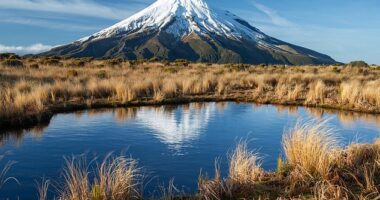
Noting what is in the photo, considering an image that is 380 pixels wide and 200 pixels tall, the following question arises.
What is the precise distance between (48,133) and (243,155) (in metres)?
6.77

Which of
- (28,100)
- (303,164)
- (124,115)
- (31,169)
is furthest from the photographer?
(124,115)

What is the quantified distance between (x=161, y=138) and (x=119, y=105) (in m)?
6.37

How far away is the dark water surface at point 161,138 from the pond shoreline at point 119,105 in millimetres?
521

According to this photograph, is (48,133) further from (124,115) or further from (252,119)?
(252,119)

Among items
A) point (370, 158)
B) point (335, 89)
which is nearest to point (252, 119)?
point (370, 158)

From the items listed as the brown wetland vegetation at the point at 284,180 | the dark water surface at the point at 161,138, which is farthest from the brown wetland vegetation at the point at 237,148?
the dark water surface at the point at 161,138

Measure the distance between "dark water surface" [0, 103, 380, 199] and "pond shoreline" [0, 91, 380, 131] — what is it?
521mm

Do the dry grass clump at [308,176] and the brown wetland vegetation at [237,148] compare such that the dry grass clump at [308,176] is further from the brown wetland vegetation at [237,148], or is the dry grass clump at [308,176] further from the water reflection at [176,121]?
the water reflection at [176,121]

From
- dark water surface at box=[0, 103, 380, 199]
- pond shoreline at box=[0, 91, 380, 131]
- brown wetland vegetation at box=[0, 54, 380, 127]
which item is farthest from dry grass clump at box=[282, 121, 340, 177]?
brown wetland vegetation at box=[0, 54, 380, 127]

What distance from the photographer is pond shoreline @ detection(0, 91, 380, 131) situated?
1369 centimetres

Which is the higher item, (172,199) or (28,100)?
(28,100)

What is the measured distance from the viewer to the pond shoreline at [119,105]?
44.9 feet

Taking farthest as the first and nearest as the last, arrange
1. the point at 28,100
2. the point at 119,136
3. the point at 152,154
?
the point at 28,100 → the point at 119,136 → the point at 152,154

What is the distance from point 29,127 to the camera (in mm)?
13594
